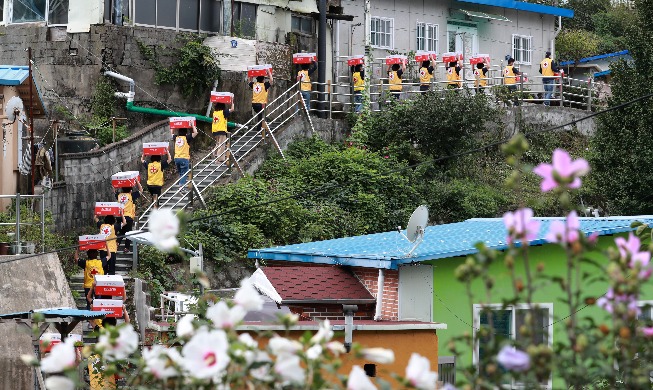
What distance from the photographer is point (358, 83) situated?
106 feet

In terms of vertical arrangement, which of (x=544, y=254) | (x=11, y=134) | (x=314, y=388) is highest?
(x=11, y=134)

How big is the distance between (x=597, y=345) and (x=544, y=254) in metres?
10.7

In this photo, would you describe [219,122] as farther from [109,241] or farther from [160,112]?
[109,241]

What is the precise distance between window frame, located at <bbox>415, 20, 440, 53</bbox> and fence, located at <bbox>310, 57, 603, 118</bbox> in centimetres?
98

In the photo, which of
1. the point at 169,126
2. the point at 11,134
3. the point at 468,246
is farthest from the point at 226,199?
the point at 468,246

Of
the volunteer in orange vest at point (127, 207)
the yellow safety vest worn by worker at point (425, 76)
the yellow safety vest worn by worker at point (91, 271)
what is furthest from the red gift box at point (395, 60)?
the yellow safety vest worn by worker at point (91, 271)

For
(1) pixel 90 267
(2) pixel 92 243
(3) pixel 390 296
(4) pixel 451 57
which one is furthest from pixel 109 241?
(4) pixel 451 57

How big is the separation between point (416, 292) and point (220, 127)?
1213 cm

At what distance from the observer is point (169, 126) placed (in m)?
27.3

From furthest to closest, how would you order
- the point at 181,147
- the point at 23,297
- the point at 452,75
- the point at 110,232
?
1. the point at 452,75
2. the point at 181,147
3. the point at 110,232
4. the point at 23,297

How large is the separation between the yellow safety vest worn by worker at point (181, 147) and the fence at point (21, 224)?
3705 mm

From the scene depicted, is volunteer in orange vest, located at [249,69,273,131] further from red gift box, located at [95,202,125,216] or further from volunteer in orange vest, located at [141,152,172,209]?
red gift box, located at [95,202,125,216]

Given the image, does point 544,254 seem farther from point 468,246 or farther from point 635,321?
point 635,321

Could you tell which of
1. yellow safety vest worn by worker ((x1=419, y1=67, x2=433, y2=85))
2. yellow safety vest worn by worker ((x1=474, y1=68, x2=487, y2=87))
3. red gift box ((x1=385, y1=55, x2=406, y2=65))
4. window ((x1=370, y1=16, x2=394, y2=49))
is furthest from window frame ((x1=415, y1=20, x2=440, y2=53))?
red gift box ((x1=385, y1=55, x2=406, y2=65))
